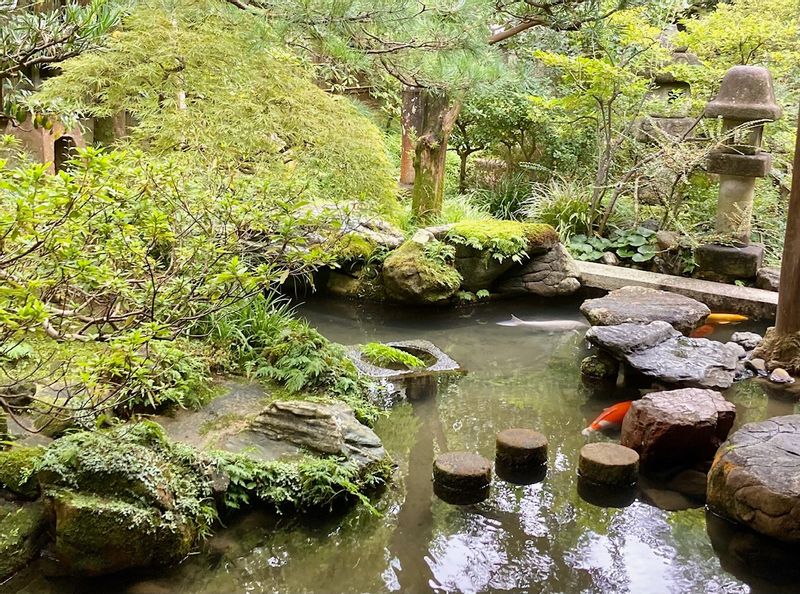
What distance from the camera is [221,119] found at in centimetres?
566

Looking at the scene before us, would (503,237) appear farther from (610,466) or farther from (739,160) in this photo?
(610,466)

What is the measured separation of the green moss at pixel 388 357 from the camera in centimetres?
621

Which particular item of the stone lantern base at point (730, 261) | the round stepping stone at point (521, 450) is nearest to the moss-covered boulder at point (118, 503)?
the round stepping stone at point (521, 450)

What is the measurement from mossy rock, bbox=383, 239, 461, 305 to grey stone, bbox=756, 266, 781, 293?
3385 mm

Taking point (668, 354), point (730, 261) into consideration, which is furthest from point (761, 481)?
point (730, 261)

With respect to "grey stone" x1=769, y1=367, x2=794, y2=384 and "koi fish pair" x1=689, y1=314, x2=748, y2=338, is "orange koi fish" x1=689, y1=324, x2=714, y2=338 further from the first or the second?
"grey stone" x1=769, y1=367, x2=794, y2=384

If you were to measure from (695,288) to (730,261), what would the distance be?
0.61m

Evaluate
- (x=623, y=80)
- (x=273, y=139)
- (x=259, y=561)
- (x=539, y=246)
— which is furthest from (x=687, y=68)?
(x=259, y=561)

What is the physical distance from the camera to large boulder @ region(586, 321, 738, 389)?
5.70 metres

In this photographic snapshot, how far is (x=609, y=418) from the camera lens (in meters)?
5.39

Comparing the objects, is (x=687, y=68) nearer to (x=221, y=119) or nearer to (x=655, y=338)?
(x=655, y=338)

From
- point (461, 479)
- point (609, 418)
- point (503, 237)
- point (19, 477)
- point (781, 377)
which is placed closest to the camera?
point (19, 477)

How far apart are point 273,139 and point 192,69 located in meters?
0.80

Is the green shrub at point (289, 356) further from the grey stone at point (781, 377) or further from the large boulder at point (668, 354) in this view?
the grey stone at point (781, 377)
